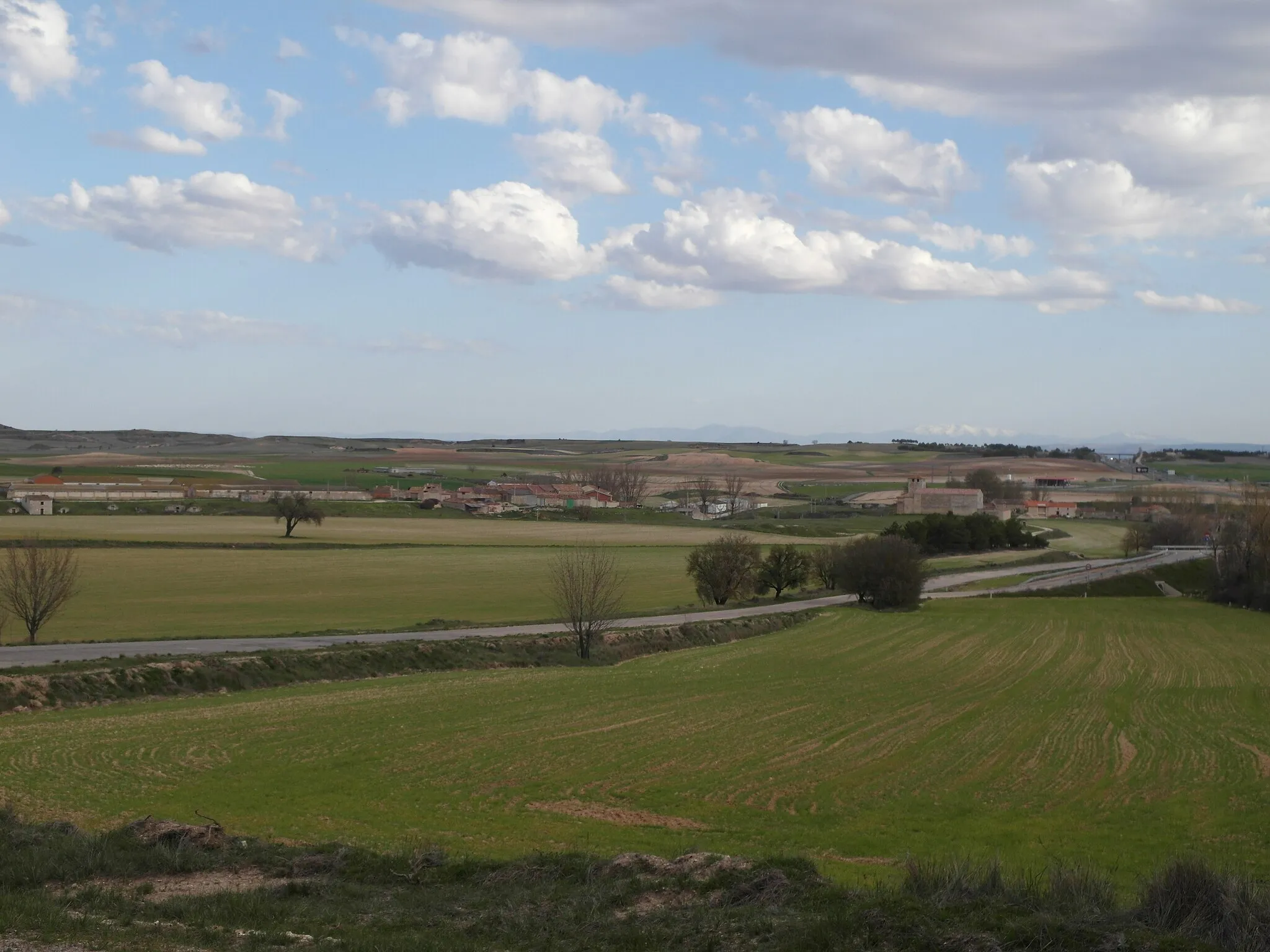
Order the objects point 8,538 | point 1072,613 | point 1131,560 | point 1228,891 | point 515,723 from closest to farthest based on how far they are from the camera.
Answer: point 1228,891, point 515,723, point 1072,613, point 8,538, point 1131,560

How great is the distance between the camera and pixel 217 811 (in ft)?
57.8

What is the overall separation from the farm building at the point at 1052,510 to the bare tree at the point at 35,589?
387 feet

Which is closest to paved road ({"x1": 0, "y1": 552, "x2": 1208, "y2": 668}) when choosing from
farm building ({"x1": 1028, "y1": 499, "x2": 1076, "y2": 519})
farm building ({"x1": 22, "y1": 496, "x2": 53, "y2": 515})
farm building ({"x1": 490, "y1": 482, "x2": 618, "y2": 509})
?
farm building ({"x1": 490, "y1": 482, "x2": 618, "y2": 509})

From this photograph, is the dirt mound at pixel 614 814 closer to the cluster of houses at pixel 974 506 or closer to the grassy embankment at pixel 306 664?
the grassy embankment at pixel 306 664

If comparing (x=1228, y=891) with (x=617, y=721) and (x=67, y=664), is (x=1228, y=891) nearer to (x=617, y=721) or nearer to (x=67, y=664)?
(x=617, y=721)

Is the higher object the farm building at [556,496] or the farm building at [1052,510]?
the farm building at [556,496]

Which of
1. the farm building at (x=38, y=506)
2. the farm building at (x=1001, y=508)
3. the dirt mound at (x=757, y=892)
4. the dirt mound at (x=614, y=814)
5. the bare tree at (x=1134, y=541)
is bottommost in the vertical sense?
the bare tree at (x=1134, y=541)

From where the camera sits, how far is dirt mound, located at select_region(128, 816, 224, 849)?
1390cm

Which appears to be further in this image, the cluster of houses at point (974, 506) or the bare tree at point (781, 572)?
the cluster of houses at point (974, 506)

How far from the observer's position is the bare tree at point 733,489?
14500cm

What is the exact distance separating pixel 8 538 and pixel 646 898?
75.4 metres

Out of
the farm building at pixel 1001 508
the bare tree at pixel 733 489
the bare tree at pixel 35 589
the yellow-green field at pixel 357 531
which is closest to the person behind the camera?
the bare tree at pixel 35 589

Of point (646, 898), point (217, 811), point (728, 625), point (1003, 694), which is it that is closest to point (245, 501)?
point (728, 625)

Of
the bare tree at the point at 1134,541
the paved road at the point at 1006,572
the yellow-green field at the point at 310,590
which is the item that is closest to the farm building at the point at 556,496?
the yellow-green field at the point at 310,590
